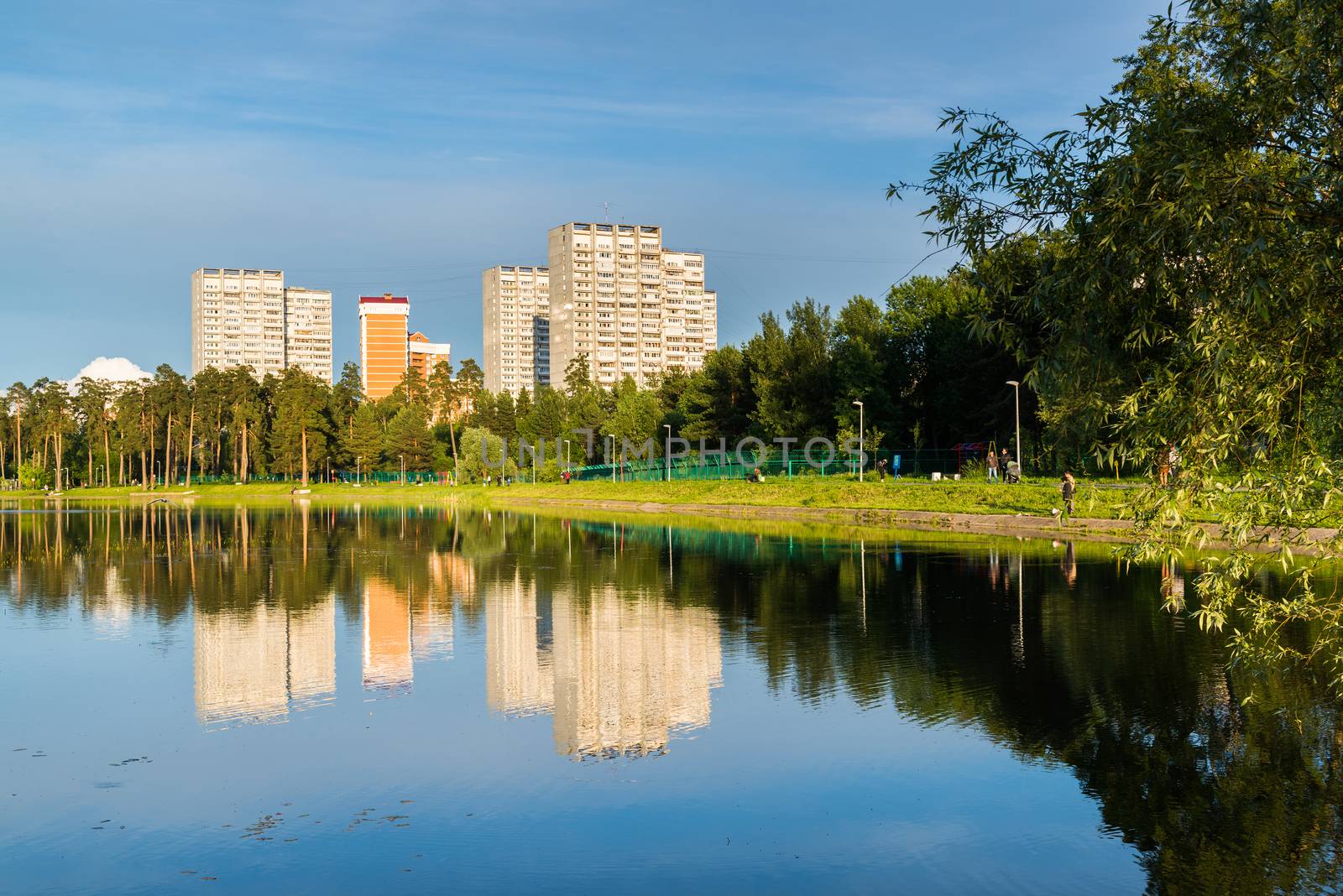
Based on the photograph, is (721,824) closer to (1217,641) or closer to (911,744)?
(911,744)

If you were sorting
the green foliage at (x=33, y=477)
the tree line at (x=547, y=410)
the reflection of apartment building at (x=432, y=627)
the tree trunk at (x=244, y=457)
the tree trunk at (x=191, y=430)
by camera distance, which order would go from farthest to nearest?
the green foliage at (x=33, y=477) → the tree trunk at (x=191, y=430) → the tree trunk at (x=244, y=457) → the tree line at (x=547, y=410) → the reflection of apartment building at (x=432, y=627)

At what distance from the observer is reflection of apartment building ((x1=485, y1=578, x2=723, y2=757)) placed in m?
12.2

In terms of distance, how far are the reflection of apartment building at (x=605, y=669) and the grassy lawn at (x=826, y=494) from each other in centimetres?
552

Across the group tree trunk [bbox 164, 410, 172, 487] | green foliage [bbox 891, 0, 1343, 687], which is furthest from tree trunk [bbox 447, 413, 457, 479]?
green foliage [bbox 891, 0, 1343, 687]

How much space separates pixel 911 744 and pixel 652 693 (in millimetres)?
3715

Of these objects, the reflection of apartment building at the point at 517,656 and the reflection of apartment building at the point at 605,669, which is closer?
the reflection of apartment building at the point at 605,669

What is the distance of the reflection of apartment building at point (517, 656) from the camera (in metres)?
13.6

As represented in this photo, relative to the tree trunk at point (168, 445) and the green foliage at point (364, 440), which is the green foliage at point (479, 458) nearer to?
the green foliage at point (364, 440)

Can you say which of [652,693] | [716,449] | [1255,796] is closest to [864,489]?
[716,449]

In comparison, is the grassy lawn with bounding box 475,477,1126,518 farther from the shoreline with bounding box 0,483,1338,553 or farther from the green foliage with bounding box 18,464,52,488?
the green foliage with bounding box 18,464,52,488

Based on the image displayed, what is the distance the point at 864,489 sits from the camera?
58.8 m

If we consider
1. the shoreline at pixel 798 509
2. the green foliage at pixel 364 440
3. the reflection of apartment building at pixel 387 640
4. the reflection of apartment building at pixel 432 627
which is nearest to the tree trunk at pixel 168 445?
the shoreline at pixel 798 509

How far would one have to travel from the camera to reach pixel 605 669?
603 inches

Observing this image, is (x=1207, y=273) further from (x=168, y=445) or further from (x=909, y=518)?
(x=168, y=445)
